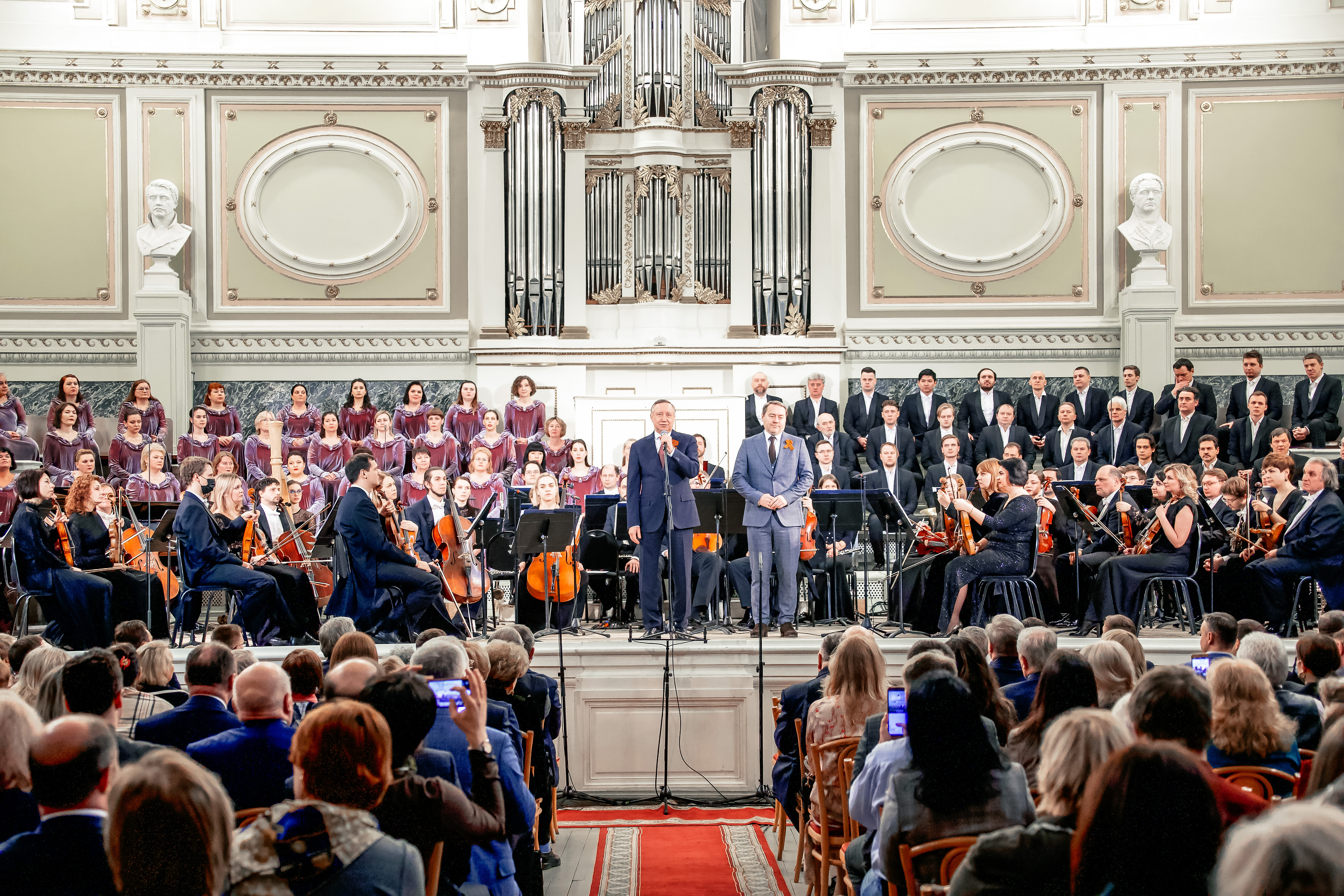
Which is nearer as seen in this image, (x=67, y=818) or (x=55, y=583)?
(x=67, y=818)

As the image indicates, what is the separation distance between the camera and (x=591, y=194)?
11.3m

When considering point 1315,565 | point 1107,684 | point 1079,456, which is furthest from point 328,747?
point 1079,456

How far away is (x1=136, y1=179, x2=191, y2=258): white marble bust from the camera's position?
11.0 metres

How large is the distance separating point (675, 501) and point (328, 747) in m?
4.67

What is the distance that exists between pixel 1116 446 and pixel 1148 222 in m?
2.75

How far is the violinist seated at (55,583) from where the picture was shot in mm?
6574

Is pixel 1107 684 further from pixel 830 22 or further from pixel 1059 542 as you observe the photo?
pixel 830 22

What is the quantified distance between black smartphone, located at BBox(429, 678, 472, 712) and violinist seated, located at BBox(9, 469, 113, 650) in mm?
4322

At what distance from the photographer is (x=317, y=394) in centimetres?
1138

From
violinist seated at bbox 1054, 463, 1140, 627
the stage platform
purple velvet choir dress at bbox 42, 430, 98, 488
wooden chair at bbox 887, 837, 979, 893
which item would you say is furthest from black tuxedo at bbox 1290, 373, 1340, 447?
purple velvet choir dress at bbox 42, 430, 98, 488

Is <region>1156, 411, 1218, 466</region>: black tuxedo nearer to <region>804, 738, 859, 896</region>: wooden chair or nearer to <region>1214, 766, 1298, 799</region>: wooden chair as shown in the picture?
<region>804, 738, 859, 896</region>: wooden chair

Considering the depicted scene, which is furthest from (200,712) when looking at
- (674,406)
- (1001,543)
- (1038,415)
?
(1038,415)

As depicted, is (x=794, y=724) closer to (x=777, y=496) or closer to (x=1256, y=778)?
(x=1256, y=778)

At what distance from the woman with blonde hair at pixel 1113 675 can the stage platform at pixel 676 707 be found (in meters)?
2.50
